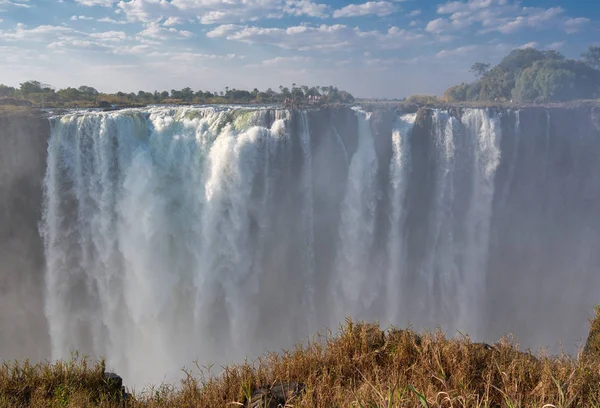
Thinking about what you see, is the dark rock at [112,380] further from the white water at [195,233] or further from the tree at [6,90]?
the tree at [6,90]

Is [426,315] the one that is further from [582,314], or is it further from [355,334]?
[355,334]

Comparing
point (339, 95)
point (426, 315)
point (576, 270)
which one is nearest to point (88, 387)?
point (426, 315)

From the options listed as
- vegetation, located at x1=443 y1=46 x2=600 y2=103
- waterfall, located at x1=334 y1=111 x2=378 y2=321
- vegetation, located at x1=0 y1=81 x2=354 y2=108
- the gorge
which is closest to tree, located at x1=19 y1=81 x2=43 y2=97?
vegetation, located at x1=0 y1=81 x2=354 y2=108

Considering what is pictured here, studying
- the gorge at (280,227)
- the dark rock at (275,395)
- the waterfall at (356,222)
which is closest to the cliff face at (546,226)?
the gorge at (280,227)

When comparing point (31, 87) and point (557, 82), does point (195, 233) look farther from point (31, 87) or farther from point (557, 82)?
point (557, 82)

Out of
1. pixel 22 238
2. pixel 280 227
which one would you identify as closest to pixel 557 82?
pixel 280 227

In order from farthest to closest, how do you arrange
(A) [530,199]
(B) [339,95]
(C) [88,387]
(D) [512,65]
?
(D) [512,65] → (B) [339,95] → (A) [530,199] → (C) [88,387]
